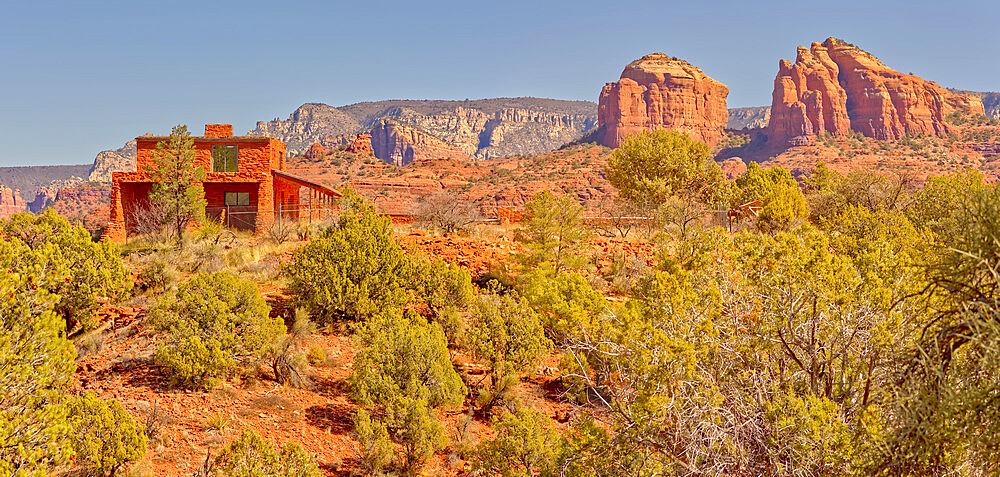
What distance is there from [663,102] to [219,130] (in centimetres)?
11586

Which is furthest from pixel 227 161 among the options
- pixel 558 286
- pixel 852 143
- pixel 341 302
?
pixel 852 143

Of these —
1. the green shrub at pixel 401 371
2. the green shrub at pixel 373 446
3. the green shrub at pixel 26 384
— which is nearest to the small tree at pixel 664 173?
the green shrub at pixel 401 371

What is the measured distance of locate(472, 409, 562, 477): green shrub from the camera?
30.5 ft

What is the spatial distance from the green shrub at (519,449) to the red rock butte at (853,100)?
12021 cm

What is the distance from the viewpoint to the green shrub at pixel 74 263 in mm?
13367

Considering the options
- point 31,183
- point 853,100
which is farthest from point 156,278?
point 31,183

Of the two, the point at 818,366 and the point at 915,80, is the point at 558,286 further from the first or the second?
the point at 915,80

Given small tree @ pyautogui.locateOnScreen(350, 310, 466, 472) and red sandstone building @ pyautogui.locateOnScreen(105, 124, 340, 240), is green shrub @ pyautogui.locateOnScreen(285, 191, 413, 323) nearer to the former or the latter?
small tree @ pyautogui.locateOnScreen(350, 310, 466, 472)

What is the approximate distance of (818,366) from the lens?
21.5 ft

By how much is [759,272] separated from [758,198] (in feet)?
89.6

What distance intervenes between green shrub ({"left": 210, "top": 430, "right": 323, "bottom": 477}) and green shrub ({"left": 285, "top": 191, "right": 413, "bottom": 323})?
705cm

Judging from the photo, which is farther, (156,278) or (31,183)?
(31,183)

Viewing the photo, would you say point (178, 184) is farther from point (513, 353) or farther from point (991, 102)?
point (991, 102)

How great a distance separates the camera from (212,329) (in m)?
12.1
